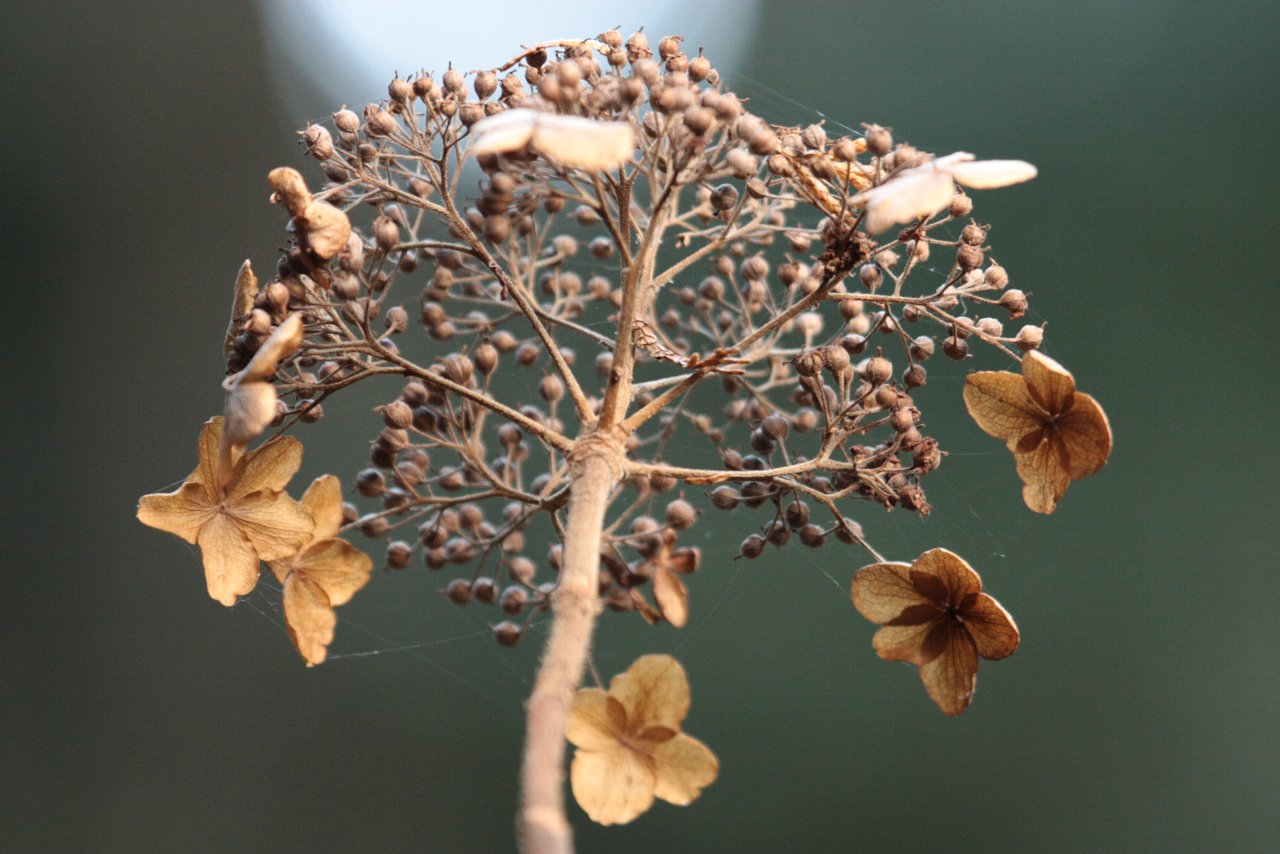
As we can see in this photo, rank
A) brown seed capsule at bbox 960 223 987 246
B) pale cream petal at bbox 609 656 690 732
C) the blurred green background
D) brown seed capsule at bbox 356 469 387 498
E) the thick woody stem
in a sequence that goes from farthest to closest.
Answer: the blurred green background < brown seed capsule at bbox 356 469 387 498 < brown seed capsule at bbox 960 223 987 246 < pale cream petal at bbox 609 656 690 732 < the thick woody stem

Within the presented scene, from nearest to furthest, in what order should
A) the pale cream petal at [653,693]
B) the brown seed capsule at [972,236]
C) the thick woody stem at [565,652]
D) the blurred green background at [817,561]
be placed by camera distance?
the thick woody stem at [565,652] < the pale cream petal at [653,693] < the brown seed capsule at [972,236] < the blurred green background at [817,561]

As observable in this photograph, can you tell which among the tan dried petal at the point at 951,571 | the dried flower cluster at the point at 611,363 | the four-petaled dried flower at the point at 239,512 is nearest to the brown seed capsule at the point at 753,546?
the dried flower cluster at the point at 611,363

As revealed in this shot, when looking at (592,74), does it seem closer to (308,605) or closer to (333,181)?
(333,181)

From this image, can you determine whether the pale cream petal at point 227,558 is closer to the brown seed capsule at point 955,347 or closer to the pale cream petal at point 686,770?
the pale cream petal at point 686,770

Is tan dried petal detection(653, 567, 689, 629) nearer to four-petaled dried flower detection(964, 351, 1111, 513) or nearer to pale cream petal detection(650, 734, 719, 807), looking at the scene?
pale cream petal detection(650, 734, 719, 807)

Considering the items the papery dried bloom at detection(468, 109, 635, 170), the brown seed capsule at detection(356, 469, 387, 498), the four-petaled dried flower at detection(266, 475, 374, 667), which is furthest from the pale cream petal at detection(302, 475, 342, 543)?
the papery dried bloom at detection(468, 109, 635, 170)

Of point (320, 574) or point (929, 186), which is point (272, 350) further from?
point (929, 186)
